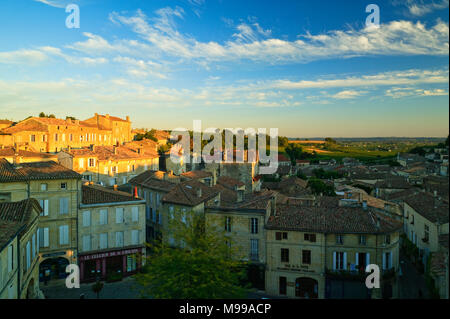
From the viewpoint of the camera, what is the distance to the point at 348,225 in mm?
21359

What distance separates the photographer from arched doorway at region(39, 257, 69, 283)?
2272 centimetres

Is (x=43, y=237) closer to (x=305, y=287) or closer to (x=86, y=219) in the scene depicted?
(x=86, y=219)

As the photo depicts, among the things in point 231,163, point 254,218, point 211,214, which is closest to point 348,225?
point 254,218

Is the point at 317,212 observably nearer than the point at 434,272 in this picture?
No

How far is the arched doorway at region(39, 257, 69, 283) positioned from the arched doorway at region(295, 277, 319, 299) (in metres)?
16.1

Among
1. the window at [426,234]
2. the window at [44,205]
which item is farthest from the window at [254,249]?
the window at [44,205]

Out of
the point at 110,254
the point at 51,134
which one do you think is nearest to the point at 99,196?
the point at 110,254

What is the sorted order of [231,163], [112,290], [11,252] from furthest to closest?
[231,163] → [112,290] → [11,252]

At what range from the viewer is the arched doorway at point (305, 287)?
2142 centimetres

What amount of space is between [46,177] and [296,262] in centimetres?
1782

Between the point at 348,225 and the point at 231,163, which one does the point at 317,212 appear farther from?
the point at 231,163

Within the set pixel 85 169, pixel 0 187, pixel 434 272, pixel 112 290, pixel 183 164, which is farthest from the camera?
pixel 183 164

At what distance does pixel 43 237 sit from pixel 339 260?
1981cm

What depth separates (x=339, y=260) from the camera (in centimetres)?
2105
